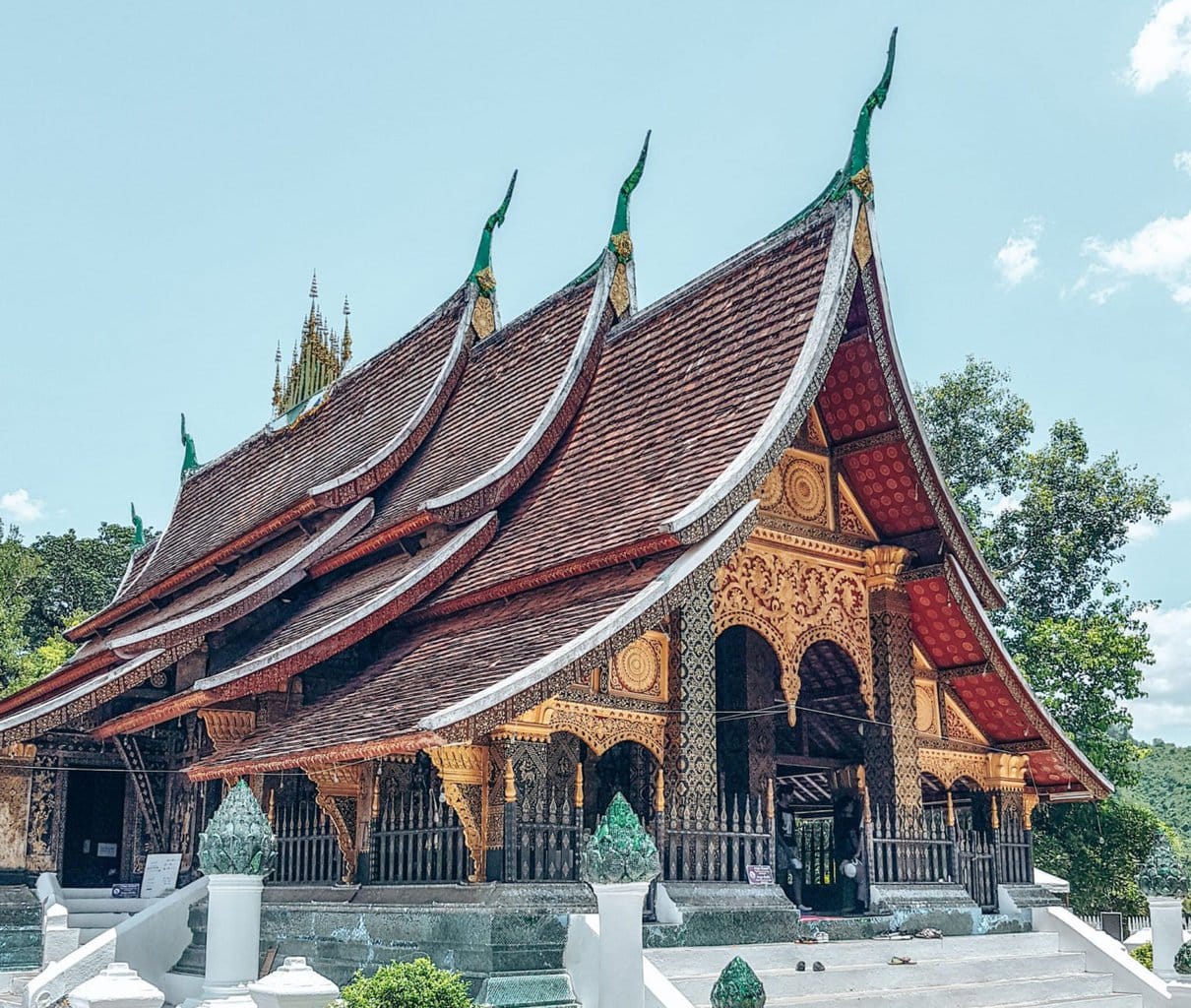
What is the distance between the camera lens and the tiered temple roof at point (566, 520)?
8.12m

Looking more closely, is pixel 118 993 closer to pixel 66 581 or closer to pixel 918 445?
pixel 918 445

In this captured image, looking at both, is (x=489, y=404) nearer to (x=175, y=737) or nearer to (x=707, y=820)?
(x=175, y=737)

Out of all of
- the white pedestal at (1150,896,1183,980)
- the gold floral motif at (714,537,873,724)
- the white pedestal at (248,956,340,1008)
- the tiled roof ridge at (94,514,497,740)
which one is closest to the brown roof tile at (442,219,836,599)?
the tiled roof ridge at (94,514,497,740)

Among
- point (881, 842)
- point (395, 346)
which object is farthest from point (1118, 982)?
point (395, 346)

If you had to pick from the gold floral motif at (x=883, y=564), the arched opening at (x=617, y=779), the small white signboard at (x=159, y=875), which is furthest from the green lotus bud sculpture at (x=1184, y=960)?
the small white signboard at (x=159, y=875)

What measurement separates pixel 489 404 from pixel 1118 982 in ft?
22.4

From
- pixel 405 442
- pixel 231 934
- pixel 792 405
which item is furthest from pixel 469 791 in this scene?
pixel 405 442

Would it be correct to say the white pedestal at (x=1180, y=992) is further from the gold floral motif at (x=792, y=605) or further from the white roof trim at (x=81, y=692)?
the white roof trim at (x=81, y=692)

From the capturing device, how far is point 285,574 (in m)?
10.9

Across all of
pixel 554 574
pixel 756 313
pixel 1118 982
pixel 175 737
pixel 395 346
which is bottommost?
pixel 1118 982

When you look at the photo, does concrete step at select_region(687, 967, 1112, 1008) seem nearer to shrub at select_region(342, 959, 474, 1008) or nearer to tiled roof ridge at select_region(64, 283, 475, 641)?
shrub at select_region(342, 959, 474, 1008)

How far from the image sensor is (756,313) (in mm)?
9688

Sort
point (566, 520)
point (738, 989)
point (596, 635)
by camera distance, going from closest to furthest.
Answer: point (738, 989), point (596, 635), point (566, 520)

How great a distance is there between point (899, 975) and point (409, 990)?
345 centimetres
